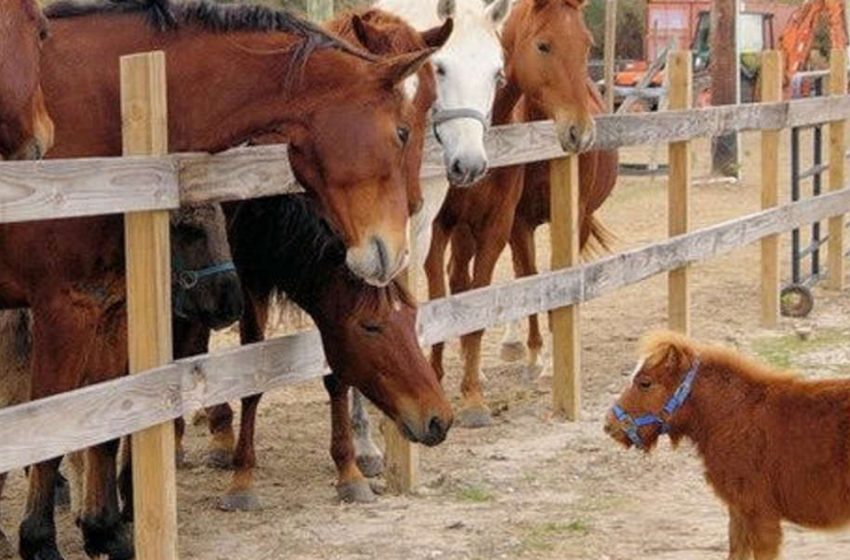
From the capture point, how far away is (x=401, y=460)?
6555mm

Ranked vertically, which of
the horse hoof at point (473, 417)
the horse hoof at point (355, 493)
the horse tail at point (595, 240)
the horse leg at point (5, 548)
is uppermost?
the horse tail at point (595, 240)

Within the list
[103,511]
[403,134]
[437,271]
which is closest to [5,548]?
[103,511]

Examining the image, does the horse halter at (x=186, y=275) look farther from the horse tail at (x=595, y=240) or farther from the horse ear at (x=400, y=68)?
the horse tail at (x=595, y=240)

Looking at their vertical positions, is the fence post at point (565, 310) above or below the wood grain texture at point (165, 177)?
below

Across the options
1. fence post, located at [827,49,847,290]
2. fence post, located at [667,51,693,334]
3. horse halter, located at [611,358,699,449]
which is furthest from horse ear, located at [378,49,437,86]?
fence post, located at [827,49,847,290]

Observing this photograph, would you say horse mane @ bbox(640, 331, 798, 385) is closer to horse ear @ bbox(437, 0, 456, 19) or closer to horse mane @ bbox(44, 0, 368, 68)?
horse mane @ bbox(44, 0, 368, 68)

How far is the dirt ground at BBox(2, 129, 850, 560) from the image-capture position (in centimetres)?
581

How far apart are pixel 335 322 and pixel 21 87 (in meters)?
1.44

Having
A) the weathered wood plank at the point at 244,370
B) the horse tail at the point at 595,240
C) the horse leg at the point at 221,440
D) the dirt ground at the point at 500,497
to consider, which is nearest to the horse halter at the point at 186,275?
the weathered wood plank at the point at 244,370

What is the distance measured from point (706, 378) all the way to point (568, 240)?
2628 mm

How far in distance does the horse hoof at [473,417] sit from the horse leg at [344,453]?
1.44 m

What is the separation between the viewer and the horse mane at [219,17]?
531cm

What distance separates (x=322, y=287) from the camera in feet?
19.2

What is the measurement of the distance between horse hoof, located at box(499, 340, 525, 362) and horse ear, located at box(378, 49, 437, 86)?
4903mm
